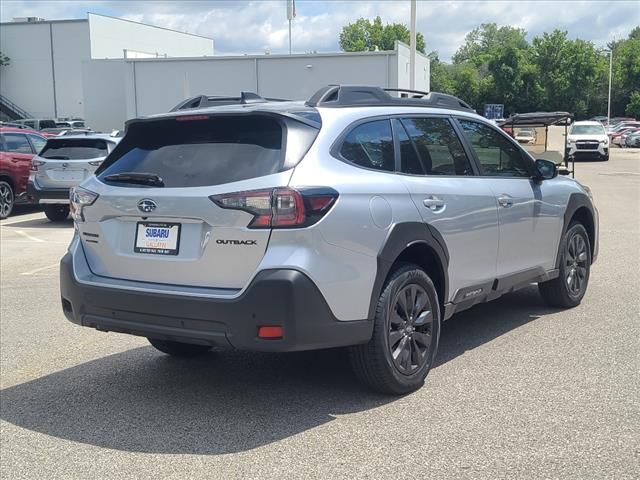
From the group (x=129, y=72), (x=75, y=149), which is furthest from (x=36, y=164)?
(x=129, y=72)

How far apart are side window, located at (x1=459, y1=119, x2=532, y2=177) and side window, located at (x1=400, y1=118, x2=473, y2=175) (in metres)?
0.23

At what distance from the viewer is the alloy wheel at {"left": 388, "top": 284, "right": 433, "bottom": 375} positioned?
4652 millimetres

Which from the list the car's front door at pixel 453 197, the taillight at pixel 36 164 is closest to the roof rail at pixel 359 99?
the car's front door at pixel 453 197

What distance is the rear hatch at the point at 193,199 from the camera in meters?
4.09

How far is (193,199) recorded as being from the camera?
421cm

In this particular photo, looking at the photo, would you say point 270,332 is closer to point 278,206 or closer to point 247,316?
point 247,316

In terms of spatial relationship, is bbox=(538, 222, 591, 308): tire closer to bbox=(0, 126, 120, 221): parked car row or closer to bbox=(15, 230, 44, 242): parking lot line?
bbox=(15, 230, 44, 242): parking lot line

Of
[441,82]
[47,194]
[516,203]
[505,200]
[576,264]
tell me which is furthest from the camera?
[441,82]

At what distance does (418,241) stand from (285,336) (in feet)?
→ 3.85

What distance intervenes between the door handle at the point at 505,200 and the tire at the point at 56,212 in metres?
11.4

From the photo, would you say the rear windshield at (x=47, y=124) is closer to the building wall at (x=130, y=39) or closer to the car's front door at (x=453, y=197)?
the building wall at (x=130, y=39)

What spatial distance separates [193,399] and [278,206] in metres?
1.60

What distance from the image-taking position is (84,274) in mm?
4695

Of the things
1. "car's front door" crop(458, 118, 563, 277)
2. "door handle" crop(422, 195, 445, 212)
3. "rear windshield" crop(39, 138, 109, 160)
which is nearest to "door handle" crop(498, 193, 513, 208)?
"car's front door" crop(458, 118, 563, 277)
